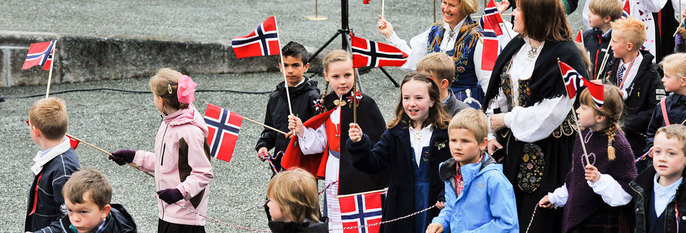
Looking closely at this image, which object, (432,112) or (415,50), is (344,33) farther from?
(432,112)

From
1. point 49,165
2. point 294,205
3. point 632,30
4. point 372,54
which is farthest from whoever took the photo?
point 632,30

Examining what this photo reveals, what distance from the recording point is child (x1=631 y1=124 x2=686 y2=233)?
13.3 ft

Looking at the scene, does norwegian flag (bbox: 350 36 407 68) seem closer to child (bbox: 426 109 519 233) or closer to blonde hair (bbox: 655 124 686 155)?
child (bbox: 426 109 519 233)

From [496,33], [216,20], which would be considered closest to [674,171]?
[496,33]

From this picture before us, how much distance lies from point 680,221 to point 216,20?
875cm

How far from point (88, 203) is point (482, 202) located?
5.63 ft

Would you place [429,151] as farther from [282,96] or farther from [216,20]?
[216,20]

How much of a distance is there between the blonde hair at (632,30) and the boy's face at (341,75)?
194 cm

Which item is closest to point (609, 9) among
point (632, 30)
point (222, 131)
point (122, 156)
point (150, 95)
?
point (632, 30)

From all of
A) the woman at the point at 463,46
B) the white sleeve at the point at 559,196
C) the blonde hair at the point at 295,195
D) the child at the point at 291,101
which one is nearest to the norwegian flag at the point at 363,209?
the child at the point at 291,101

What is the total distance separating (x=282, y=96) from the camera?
548 cm

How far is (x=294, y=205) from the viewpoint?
12.0 ft

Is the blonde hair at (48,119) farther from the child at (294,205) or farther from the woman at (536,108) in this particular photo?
the woman at (536,108)

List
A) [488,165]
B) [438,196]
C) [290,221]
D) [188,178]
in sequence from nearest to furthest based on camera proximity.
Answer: [290,221] → [488,165] → [438,196] → [188,178]
